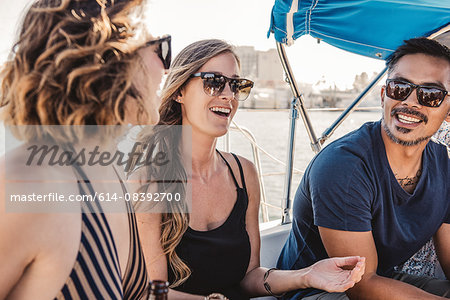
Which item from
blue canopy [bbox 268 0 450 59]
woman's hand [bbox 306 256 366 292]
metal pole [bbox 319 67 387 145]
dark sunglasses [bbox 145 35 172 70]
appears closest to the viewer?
dark sunglasses [bbox 145 35 172 70]

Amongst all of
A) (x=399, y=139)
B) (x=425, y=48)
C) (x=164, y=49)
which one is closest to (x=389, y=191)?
(x=399, y=139)

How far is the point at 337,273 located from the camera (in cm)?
158

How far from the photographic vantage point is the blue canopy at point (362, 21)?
2244 mm

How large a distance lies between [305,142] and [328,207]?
22.0m

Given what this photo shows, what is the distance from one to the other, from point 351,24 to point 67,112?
5.90 ft

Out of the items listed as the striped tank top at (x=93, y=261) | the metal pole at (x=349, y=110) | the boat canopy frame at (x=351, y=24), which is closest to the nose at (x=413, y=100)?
the boat canopy frame at (x=351, y=24)

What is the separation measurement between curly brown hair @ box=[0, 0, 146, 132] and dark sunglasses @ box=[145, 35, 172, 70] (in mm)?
135

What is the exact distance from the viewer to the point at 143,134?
1.87 metres

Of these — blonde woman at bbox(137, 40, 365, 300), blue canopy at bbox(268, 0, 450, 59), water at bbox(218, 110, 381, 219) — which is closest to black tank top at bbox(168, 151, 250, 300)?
blonde woman at bbox(137, 40, 365, 300)

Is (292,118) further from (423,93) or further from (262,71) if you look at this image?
(262,71)

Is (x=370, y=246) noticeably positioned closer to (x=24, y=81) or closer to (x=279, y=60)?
(x=279, y=60)

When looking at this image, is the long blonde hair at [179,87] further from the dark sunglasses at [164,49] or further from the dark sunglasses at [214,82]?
the dark sunglasses at [164,49]

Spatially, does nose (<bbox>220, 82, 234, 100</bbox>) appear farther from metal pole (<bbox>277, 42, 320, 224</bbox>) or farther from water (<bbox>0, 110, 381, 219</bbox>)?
water (<bbox>0, 110, 381, 219</bbox>)

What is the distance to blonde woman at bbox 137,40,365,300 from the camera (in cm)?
175
